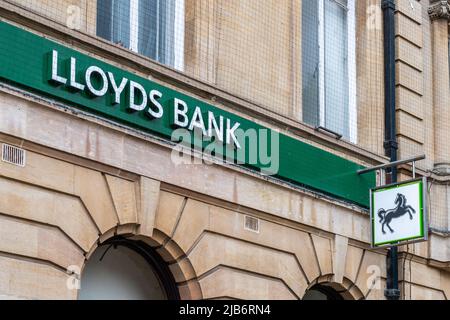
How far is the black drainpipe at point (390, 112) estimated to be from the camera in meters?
19.5

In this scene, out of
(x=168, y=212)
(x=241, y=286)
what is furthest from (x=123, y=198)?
(x=241, y=286)

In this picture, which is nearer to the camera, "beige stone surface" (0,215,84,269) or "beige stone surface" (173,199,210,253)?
"beige stone surface" (0,215,84,269)

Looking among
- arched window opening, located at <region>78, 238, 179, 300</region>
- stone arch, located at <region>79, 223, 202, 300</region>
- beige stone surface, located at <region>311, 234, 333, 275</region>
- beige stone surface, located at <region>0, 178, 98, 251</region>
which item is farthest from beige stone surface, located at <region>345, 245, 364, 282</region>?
beige stone surface, located at <region>0, 178, 98, 251</region>

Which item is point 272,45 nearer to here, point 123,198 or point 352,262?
point 352,262

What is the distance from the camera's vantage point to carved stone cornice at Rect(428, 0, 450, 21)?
22.1 metres

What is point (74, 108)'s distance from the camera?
14344 mm

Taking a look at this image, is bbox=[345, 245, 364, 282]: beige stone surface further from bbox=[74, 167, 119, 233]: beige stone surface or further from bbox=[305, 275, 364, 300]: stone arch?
bbox=[74, 167, 119, 233]: beige stone surface

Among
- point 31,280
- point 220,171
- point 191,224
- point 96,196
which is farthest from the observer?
point 220,171

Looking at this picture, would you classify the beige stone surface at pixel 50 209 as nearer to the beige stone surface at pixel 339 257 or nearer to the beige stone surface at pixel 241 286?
the beige stone surface at pixel 241 286

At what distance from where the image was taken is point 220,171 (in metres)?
16.4

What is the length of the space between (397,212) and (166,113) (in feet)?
16.3

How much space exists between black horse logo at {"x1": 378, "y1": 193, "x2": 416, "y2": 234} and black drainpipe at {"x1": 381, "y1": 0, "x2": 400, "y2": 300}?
914mm
